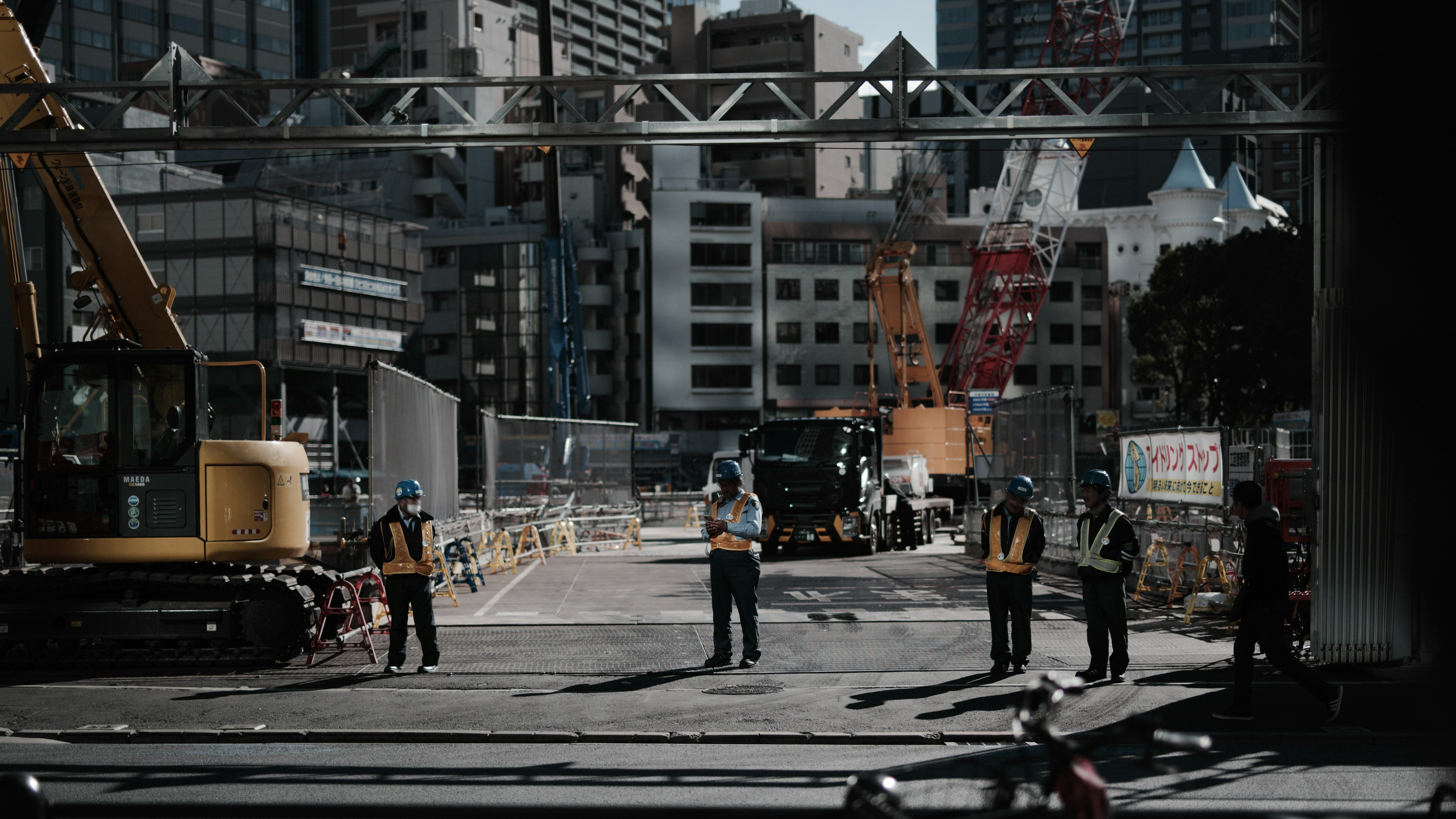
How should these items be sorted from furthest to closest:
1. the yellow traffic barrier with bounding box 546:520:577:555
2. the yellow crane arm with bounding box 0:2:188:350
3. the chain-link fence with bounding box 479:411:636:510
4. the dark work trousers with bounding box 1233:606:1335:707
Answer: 1. the yellow traffic barrier with bounding box 546:520:577:555
2. the chain-link fence with bounding box 479:411:636:510
3. the yellow crane arm with bounding box 0:2:188:350
4. the dark work trousers with bounding box 1233:606:1335:707

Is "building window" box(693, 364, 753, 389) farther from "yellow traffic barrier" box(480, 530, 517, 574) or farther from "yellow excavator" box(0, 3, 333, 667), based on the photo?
"yellow excavator" box(0, 3, 333, 667)

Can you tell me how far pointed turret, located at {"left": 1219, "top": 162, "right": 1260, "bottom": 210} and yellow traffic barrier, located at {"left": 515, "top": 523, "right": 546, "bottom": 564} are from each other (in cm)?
8289

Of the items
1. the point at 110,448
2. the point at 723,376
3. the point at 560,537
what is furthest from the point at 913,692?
the point at 723,376

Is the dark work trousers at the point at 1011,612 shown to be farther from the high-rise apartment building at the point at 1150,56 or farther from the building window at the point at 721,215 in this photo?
the high-rise apartment building at the point at 1150,56

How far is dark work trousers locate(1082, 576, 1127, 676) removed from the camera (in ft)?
41.3

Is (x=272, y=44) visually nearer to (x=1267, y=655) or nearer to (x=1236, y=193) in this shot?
(x=1236, y=193)

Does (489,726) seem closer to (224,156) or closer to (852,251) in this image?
(852,251)

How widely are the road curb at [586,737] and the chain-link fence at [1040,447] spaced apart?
Answer: 40.2ft

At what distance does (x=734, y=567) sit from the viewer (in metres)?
13.7

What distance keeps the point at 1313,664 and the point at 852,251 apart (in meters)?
74.2

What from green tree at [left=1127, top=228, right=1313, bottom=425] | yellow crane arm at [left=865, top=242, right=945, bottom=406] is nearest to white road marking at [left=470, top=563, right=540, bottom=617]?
yellow crane arm at [left=865, top=242, right=945, bottom=406]

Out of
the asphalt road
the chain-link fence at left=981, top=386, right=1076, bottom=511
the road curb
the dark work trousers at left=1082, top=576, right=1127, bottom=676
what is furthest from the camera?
the chain-link fence at left=981, top=386, right=1076, bottom=511

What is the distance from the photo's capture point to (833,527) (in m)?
31.6

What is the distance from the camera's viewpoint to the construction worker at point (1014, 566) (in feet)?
42.6
